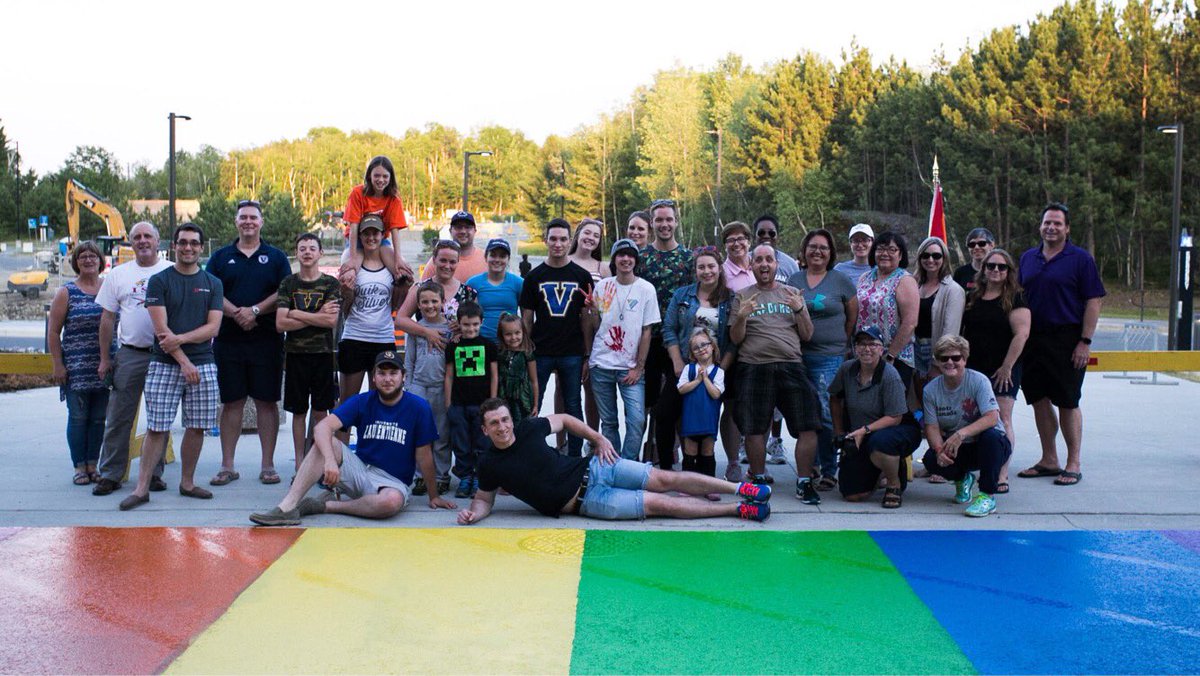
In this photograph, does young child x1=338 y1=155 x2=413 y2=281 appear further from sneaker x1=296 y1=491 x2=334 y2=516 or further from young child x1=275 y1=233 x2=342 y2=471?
sneaker x1=296 y1=491 x2=334 y2=516

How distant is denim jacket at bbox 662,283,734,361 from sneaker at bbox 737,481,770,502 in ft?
3.62

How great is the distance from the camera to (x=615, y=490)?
6.14m

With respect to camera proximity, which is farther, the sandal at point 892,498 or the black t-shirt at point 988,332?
the black t-shirt at point 988,332

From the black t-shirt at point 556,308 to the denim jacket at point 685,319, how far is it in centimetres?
61

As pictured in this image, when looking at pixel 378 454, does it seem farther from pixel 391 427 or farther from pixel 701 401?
pixel 701 401

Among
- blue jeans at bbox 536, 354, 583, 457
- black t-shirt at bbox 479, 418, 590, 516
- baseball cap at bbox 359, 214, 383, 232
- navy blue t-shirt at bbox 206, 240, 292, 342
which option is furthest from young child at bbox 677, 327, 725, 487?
navy blue t-shirt at bbox 206, 240, 292, 342

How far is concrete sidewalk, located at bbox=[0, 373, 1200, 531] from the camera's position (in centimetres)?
606

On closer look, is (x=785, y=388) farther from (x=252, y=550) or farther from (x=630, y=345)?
(x=252, y=550)

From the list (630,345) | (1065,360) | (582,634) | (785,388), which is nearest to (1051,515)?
(1065,360)

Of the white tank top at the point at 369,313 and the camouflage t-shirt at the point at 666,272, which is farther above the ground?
the camouflage t-shirt at the point at 666,272

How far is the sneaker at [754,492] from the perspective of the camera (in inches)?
237

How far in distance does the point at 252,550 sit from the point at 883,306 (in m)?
4.25

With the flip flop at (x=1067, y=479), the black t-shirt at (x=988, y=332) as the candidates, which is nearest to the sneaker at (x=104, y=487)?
the black t-shirt at (x=988, y=332)

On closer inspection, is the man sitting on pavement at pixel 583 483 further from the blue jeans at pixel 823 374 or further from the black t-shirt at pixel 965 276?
the black t-shirt at pixel 965 276
